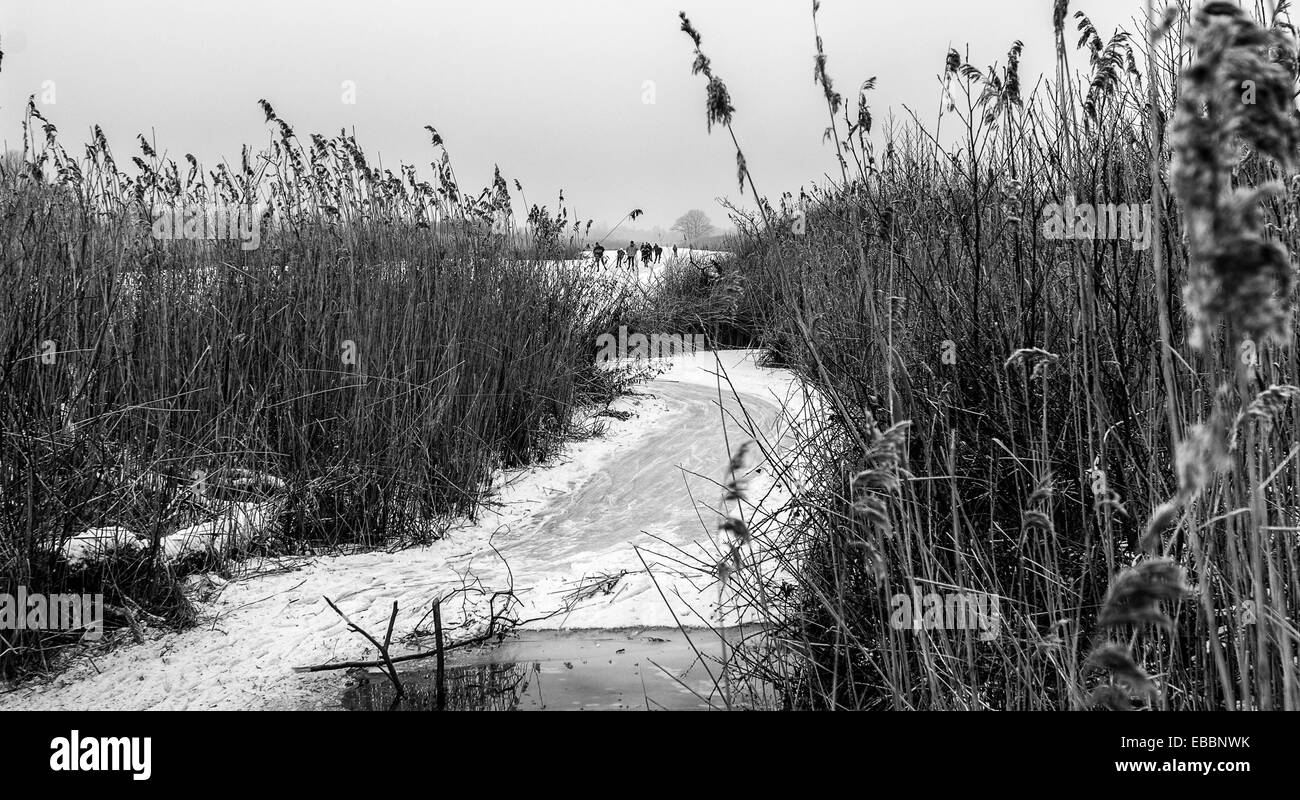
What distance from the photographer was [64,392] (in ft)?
A: 9.14

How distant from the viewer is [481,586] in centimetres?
279

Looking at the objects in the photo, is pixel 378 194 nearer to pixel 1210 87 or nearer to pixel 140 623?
pixel 140 623

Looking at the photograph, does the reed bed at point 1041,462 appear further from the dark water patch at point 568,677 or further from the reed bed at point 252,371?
the reed bed at point 252,371

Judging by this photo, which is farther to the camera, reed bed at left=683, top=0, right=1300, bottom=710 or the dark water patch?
the dark water patch

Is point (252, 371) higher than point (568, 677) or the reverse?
higher

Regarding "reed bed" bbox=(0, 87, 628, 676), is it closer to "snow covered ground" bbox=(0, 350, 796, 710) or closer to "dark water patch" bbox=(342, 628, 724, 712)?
"snow covered ground" bbox=(0, 350, 796, 710)

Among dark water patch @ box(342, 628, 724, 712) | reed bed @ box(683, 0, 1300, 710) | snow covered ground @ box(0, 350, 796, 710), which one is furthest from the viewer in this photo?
snow covered ground @ box(0, 350, 796, 710)

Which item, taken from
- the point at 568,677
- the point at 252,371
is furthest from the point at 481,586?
the point at 252,371

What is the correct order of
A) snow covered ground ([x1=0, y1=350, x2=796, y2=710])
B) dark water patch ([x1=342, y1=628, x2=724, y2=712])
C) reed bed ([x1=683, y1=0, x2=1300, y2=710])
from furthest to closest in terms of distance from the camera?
snow covered ground ([x1=0, y1=350, x2=796, y2=710]) < dark water patch ([x1=342, y1=628, x2=724, y2=712]) < reed bed ([x1=683, y1=0, x2=1300, y2=710])

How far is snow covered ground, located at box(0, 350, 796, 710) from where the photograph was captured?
6.96ft

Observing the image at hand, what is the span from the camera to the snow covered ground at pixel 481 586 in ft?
6.96

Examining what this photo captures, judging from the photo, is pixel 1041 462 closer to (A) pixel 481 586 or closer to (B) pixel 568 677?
(B) pixel 568 677

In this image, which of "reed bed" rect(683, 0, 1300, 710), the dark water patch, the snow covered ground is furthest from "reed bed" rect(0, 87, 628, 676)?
"reed bed" rect(683, 0, 1300, 710)
